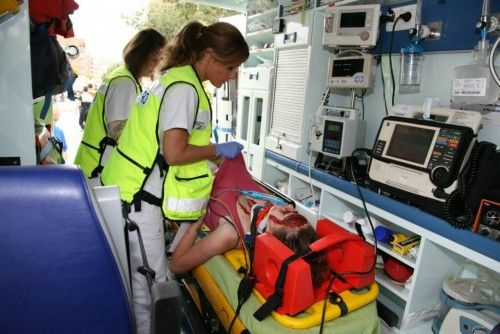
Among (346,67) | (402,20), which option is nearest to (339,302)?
(346,67)

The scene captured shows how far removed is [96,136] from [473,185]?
81.9 inches

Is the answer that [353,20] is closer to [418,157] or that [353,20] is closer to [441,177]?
[418,157]

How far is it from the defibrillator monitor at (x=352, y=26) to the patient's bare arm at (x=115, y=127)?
149 cm

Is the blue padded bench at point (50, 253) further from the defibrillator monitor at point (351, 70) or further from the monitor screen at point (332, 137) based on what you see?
the defibrillator monitor at point (351, 70)

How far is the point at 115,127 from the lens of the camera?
2.06 meters

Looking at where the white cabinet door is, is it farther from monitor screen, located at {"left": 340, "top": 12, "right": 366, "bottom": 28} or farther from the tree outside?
the tree outside

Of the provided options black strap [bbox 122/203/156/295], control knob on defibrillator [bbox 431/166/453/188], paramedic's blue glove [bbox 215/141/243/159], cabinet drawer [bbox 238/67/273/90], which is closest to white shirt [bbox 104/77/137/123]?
paramedic's blue glove [bbox 215/141/243/159]

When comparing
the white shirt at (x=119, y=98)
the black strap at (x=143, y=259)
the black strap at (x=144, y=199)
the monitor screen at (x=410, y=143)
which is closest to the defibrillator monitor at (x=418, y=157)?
the monitor screen at (x=410, y=143)

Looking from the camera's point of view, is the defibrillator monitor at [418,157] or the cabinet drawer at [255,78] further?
the cabinet drawer at [255,78]

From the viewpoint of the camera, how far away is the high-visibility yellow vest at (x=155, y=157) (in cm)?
146

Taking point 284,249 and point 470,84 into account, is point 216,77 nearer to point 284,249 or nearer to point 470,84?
point 284,249

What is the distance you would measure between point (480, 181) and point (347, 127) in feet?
2.88

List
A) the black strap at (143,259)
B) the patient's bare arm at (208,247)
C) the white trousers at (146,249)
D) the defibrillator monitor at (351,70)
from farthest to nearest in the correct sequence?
the defibrillator monitor at (351,70) → the patient's bare arm at (208,247) → the white trousers at (146,249) → the black strap at (143,259)

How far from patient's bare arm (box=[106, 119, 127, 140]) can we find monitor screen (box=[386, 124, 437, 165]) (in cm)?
157
